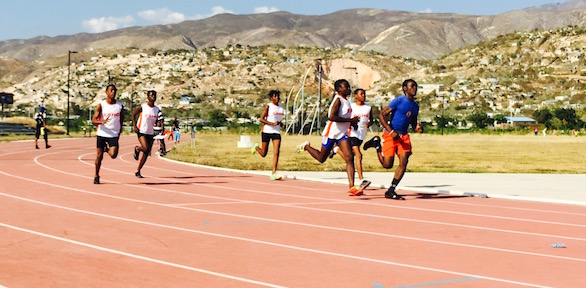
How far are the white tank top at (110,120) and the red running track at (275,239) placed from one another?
1.06m

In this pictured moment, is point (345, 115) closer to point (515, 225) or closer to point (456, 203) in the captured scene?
point (456, 203)

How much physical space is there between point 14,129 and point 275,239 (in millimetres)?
51583

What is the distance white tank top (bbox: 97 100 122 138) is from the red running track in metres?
1.06

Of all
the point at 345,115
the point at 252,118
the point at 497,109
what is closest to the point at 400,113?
the point at 345,115

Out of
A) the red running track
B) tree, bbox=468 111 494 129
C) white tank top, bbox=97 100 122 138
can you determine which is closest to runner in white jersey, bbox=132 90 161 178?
white tank top, bbox=97 100 122 138

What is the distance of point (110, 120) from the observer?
16234 mm

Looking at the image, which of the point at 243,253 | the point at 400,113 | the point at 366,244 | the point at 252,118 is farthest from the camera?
the point at 252,118

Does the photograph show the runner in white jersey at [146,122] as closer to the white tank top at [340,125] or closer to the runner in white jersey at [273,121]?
the runner in white jersey at [273,121]

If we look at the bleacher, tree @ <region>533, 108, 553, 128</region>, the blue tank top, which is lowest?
the bleacher

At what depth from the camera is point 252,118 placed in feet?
432

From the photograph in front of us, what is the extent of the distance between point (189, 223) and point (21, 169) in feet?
36.6

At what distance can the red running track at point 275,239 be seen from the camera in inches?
281

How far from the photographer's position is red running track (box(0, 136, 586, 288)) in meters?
7.15

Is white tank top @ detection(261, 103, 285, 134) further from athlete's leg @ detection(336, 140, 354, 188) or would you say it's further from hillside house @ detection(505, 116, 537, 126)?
hillside house @ detection(505, 116, 537, 126)
